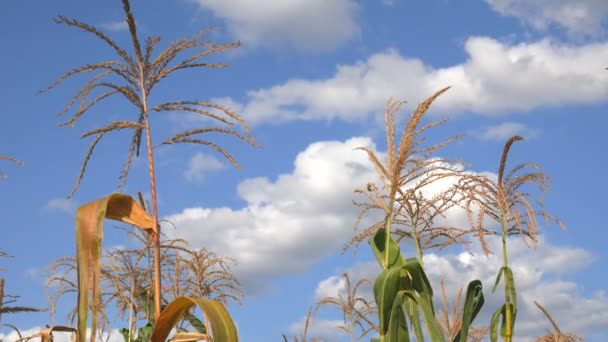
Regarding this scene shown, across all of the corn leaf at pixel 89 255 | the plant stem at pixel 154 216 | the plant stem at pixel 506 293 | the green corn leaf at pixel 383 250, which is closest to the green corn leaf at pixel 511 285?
the plant stem at pixel 506 293

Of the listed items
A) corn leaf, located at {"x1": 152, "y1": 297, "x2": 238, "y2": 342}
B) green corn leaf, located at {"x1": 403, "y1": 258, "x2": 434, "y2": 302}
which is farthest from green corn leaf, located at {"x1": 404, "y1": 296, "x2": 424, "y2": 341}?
corn leaf, located at {"x1": 152, "y1": 297, "x2": 238, "y2": 342}

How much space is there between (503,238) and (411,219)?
52.7 inches

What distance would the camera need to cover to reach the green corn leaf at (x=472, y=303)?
217 inches

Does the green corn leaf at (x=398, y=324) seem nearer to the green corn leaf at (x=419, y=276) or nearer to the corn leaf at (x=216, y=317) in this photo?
the green corn leaf at (x=419, y=276)

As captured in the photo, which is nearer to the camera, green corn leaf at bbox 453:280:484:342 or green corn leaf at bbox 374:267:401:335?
green corn leaf at bbox 374:267:401:335

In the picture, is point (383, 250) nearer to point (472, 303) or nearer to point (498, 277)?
point (472, 303)

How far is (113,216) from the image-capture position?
3.09m

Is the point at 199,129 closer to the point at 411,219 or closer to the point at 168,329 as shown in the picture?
the point at 168,329

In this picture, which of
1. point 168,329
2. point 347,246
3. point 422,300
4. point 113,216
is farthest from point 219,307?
point 347,246

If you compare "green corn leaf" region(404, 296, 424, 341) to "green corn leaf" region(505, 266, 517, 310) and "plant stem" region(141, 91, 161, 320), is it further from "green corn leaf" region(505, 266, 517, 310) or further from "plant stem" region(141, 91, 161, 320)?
"plant stem" region(141, 91, 161, 320)

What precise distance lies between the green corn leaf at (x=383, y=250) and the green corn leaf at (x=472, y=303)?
58cm

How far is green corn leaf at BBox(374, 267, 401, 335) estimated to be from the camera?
493 centimetres

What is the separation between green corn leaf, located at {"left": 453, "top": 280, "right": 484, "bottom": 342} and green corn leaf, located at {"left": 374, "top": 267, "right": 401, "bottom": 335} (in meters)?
0.71

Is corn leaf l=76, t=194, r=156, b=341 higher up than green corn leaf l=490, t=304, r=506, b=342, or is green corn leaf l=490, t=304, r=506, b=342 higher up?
green corn leaf l=490, t=304, r=506, b=342
